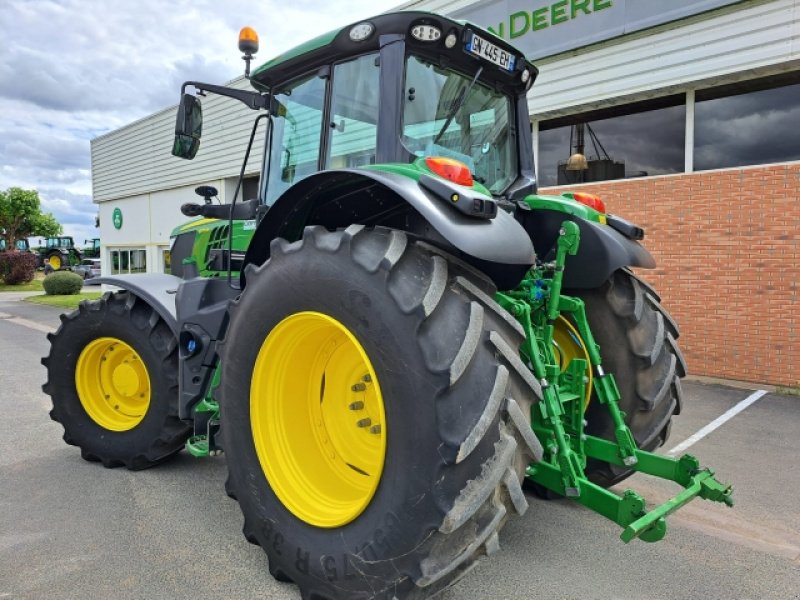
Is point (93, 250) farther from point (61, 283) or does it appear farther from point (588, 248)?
point (588, 248)

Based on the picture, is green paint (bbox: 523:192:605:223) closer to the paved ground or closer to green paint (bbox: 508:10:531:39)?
the paved ground

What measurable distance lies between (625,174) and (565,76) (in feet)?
5.50

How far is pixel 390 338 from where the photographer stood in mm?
1995

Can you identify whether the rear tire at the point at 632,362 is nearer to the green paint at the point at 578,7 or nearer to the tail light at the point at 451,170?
the tail light at the point at 451,170

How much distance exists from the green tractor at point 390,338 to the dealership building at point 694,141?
105 inches

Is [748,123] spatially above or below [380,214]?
above

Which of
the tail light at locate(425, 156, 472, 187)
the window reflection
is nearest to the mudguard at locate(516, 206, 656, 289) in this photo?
the tail light at locate(425, 156, 472, 187)

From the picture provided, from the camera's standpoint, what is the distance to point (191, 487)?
11.7 ft

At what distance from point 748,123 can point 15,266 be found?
31.6m

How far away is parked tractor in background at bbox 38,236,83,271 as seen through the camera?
121 feet

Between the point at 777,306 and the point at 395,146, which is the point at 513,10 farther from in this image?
the point at 395,146

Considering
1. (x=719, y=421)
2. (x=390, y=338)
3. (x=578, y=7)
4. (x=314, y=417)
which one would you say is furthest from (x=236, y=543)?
(x=578, y=7)

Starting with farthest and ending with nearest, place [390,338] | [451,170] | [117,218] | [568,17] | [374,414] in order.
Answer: [117,218] → [568,17] → [374,414] → [451,170] → [390,338]

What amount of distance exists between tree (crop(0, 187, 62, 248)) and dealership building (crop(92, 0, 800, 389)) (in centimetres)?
3810
